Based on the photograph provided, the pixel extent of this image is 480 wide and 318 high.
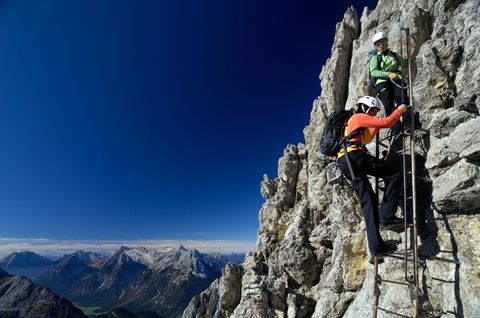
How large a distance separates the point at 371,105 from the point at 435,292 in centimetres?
679

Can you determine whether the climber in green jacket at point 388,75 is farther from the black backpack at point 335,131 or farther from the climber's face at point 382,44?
the black backpack at point 335,131

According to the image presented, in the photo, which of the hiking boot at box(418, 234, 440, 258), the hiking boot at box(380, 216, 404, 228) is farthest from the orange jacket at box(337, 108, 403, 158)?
the hiking boot at box(418, 234, 440, 258)

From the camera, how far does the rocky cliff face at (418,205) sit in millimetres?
9109

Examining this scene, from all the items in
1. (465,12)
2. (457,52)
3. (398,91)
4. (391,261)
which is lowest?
(391,261)

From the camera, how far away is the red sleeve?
9297 millimetres

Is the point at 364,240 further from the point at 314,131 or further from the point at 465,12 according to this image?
the point at 314,131

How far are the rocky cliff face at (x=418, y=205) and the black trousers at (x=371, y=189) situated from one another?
1.28 m

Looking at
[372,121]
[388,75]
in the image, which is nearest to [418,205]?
[372,121]

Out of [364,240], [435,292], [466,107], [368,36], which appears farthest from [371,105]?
[368,36]

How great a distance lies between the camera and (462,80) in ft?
41.4

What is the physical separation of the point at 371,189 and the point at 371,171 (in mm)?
675

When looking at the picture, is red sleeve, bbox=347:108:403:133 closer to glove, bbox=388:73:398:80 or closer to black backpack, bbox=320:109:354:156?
black backpack, bbox=320:109:354:156

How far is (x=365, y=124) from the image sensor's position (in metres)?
9.60

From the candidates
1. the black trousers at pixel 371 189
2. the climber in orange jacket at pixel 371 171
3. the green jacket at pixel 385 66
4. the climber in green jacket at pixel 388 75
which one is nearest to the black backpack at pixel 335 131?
the climber in orange jacket at pixel 371 171
